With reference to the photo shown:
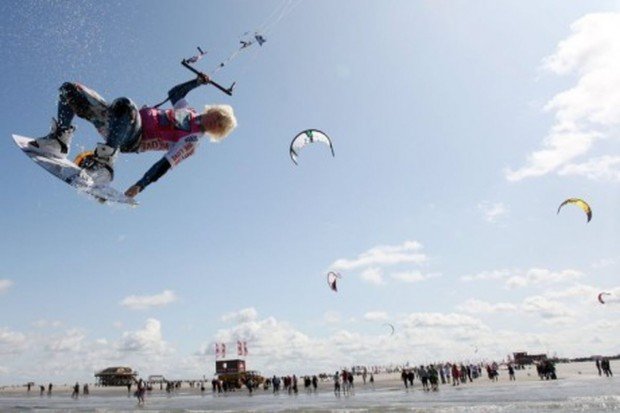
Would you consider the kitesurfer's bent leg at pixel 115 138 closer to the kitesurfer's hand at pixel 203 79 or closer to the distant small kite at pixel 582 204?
the kitesurfer's hand at pixel 203 79

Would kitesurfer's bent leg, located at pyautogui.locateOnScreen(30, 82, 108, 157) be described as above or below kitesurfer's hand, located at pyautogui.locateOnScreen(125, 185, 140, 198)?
above

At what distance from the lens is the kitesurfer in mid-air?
23.6 feet

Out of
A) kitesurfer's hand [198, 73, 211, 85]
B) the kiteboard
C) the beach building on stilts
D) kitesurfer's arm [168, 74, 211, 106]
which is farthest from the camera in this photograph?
the beach building on stilts

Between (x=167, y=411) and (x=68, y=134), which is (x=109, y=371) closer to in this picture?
(x=167, y=411)

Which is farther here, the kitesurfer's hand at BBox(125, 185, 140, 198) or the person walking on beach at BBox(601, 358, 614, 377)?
the person walking on beach at BBox(601, 358, 614, 377)

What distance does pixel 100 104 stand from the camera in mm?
7223

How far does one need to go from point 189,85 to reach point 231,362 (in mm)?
46811

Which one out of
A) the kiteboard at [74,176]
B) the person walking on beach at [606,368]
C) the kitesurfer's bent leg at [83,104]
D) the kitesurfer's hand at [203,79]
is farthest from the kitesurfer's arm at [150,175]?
the person walking on beach at [606,368]

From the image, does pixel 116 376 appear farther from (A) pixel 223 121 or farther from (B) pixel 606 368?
(A) pixel 223 121

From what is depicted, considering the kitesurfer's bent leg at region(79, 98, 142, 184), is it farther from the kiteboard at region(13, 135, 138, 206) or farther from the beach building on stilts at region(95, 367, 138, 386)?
the beach building on stilts at region(95, 367, 138, 386)

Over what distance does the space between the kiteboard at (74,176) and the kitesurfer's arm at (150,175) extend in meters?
0.12

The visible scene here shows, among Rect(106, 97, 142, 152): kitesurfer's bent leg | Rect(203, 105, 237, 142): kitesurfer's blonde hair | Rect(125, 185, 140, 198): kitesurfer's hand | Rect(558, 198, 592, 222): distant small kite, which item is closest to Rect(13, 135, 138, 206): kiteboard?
Rect(125, 185, 140, 198): kitesurfer's hand

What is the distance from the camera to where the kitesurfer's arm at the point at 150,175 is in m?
7.55

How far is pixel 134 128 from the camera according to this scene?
7348 mm
